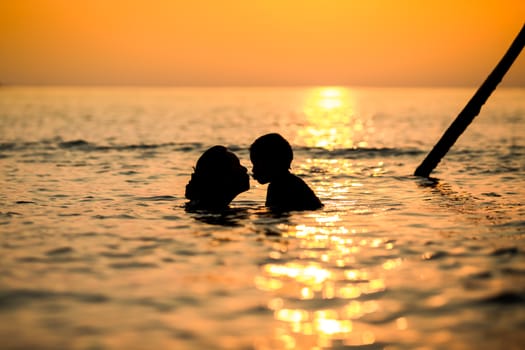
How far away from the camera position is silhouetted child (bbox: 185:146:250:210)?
9836mm

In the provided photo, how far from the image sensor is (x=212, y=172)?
9.91 metres

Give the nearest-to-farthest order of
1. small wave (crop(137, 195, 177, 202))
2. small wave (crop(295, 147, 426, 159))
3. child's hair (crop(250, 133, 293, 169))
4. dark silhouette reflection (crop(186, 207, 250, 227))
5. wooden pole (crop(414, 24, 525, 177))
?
child's hair (crop(250, 133, 293, 169)), dark silhouette reflection (crop(186, 207, 250, 227)), small wave (crop(137, 195, 177, 202)), wooden pole (crop(414, 24, 525, 177)), small wave (crop(295, 147, 426, 159))

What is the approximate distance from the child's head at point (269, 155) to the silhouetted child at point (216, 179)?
1.42 ft

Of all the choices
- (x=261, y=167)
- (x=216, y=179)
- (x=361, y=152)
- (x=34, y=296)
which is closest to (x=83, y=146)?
(x=361, y=152)

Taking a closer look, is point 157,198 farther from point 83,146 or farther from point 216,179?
point 83,146

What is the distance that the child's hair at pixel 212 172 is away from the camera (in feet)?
32.2

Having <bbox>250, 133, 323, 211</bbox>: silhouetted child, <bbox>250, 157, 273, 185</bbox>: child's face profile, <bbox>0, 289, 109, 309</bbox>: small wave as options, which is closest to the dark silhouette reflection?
<bbox>250, 133, 323, 211</bbox>: silhouetted child

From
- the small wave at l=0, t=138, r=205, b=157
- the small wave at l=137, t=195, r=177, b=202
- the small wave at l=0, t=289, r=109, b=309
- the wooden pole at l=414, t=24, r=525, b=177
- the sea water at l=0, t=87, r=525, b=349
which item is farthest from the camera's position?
the small wave at l=0, t=138, r=205, b=157

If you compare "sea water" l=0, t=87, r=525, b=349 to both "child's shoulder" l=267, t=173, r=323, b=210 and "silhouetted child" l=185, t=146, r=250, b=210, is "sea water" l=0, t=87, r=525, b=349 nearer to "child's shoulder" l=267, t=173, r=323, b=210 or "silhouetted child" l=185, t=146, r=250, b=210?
"child's shoulder" l=267, t=173, r=323, b=210

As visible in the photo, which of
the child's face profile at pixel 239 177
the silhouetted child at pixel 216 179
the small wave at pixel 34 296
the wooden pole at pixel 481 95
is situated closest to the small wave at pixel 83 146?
the wooden pole at pixel 481 95

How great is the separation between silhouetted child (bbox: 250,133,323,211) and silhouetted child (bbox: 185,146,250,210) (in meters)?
0.43

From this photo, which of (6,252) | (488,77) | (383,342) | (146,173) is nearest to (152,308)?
(383,342)

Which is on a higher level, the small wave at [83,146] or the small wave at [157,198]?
the small wave at [83,146]

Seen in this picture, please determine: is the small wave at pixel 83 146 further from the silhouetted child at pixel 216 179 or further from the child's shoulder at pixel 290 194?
the child's shoulder at pixel 290 194
